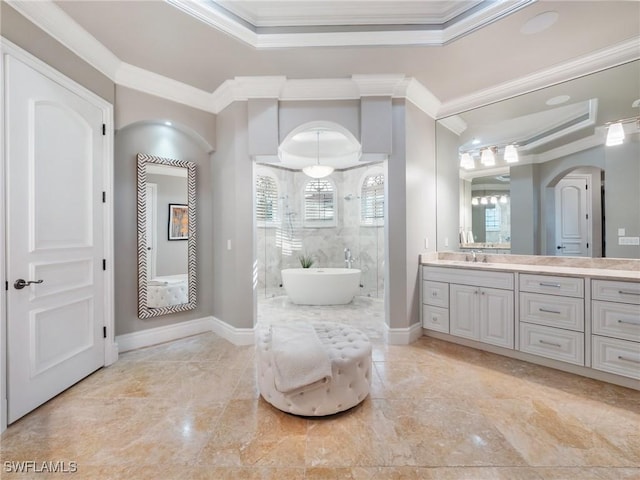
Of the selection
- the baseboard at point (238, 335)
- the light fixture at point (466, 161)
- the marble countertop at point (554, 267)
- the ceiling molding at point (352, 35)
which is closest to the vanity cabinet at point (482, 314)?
the marble countertop at point (554, 267)

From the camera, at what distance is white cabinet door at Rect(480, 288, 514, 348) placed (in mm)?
2764

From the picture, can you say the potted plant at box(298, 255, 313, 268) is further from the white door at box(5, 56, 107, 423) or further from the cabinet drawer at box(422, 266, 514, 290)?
the white door at box(5, 56, 107, 423)

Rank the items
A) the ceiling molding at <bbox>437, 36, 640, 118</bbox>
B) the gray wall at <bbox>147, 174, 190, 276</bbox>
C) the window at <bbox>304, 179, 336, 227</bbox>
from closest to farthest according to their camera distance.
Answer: the ceiling molding at <bbox>437, 36, 640, 118</bbox>
the gray wall at <bbox>147, 174, 190, 276</bbox>
the window at <bbox>304, 179, 336, 227</bbox>

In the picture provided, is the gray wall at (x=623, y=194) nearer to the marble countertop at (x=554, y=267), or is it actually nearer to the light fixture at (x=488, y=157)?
the marble countertop at (x=554, y=267)

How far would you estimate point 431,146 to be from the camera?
3576mm

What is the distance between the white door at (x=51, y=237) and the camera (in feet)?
6.15

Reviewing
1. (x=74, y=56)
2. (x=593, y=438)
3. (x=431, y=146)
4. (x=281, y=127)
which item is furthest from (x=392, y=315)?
(x=74, y=56)

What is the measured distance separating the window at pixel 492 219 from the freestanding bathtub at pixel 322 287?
2279 millimetres

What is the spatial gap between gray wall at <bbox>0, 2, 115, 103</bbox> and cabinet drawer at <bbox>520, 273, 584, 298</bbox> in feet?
14.2

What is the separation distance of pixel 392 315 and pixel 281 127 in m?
2.46

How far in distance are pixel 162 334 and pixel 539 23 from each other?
4.63 metres

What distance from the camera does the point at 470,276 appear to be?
3.01 meters

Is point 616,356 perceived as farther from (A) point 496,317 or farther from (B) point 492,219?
(B) point 492,219

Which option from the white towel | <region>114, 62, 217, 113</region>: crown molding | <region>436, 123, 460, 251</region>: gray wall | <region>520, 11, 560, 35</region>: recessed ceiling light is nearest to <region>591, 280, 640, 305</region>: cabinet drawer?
<region>436, 123, 460, 251</region>: gray wall
